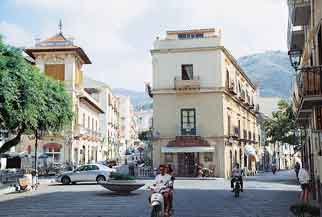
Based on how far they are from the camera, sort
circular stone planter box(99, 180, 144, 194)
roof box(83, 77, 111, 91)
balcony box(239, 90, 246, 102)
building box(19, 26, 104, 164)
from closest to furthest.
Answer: circular stone planter box(99, 180, 144, 194)
building box(19, 26, 104, 164)
balcony box(239, 90, 246, 102)
roof box(83, 77, 111, 91)

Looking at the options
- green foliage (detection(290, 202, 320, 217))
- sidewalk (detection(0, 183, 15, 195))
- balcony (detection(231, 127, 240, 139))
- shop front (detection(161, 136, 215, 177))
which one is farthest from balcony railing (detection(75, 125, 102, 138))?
green foliage (detection(290, 202, 320, 217))

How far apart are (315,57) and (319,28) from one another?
2.09 m

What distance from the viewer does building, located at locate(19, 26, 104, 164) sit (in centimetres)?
4262

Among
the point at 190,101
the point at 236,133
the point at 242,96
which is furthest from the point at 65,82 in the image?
the point at 242,96

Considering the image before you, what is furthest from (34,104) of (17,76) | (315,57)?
(315,57)

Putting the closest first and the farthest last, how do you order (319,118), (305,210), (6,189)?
1. (305,210)
2. (319,118)
3. (6,189)

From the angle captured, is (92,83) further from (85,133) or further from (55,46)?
(55,46)

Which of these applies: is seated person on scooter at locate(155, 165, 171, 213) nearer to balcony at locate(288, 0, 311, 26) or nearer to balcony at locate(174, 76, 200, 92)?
balcony at locate(288, 0, 311, 26)

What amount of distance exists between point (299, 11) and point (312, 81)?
549 centimetres

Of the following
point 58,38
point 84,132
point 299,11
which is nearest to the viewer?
point 299,11

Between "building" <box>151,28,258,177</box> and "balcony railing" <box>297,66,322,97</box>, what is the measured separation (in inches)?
988

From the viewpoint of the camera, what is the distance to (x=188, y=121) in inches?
1529

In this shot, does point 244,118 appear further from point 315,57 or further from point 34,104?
point 315,57

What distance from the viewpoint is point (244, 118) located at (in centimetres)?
5025
